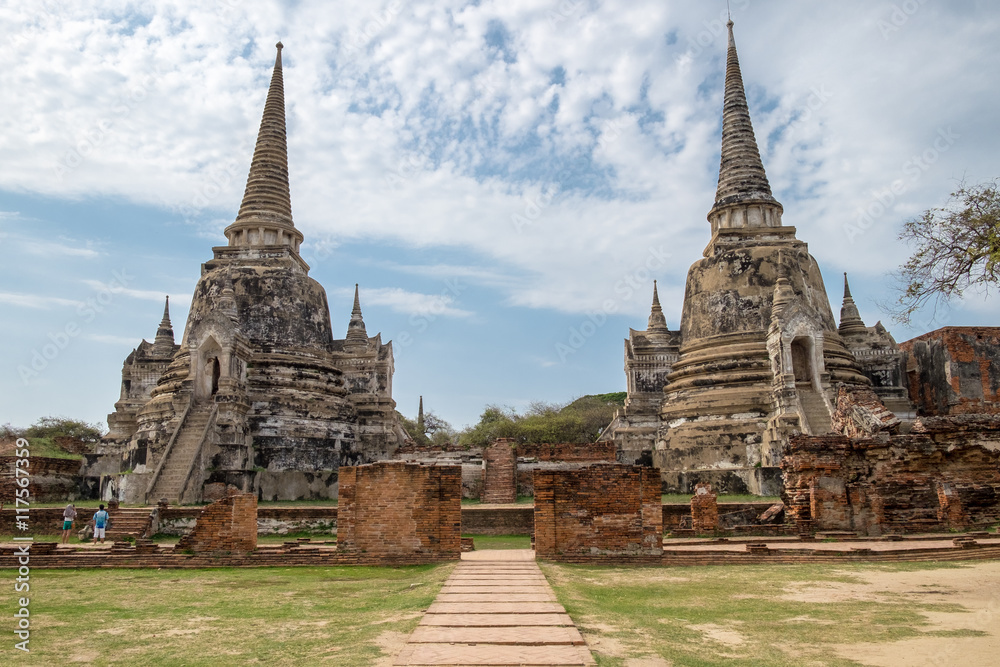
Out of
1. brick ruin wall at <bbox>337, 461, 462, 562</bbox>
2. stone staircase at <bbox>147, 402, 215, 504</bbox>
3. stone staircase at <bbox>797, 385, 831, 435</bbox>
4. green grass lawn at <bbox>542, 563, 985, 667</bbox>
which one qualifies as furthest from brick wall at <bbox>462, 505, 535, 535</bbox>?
stone staircase at <bbox>797, 385, 831, 435</bbox>

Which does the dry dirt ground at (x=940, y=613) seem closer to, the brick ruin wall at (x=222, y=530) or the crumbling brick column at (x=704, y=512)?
the crumbling brick column at (x=704, y=512)

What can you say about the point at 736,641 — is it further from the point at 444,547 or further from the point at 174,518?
the point at 174,518

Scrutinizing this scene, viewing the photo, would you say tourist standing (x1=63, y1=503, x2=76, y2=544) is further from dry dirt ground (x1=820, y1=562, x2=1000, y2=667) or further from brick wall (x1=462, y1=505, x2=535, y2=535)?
dry dirt ground (x1=820, y1=562, x2=1000, y2=667)

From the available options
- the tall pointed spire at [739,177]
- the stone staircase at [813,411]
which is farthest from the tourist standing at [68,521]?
the tall pointed spire at [739,177]

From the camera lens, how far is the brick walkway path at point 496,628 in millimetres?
5961

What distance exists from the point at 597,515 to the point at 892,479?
26.2 ft

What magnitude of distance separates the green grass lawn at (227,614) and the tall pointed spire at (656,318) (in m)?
23.9

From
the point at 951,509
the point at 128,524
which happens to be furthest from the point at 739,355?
the point at 128,524

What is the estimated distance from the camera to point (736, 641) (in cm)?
678

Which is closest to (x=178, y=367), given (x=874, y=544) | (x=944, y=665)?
(x=874, y=544)

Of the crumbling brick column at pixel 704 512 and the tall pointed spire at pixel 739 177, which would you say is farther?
the tall pointed spire at pixel 739 177

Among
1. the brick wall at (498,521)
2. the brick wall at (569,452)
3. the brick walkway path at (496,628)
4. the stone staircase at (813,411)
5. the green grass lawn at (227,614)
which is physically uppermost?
the stone staircase at (813,411)

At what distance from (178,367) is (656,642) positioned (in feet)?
81.9

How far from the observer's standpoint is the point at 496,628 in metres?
7.07
